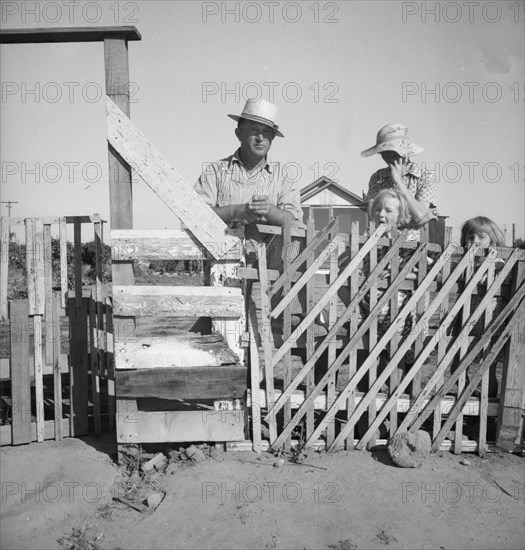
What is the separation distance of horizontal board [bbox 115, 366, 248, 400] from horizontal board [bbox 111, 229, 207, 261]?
76 cm

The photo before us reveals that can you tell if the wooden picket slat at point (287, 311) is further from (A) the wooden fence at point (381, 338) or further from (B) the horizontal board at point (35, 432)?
(B) the horizontal board at point (35, 432)

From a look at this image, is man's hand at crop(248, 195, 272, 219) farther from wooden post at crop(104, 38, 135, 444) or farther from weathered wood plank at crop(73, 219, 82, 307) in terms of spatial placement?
weathered wood plank at crop(73, 219, 82, 307)

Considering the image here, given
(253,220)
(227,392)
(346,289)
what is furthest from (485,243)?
(227,392)

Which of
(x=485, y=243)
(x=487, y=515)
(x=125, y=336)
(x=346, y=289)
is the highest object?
(x=485, y=243)

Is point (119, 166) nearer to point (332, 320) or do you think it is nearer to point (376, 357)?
point (332, 320)

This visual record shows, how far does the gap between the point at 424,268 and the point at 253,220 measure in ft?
4.53

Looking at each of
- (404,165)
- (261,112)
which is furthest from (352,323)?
(261,112)

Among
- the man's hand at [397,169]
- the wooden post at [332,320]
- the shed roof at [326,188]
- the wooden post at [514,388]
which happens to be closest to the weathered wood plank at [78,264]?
the wooden post at [332,320]

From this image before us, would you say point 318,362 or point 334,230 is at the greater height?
point 334,230

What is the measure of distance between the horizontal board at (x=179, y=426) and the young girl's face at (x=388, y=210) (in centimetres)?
194

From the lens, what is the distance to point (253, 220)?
3992mm

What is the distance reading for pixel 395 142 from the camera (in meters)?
4.55

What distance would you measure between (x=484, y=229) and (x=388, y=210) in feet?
3.23

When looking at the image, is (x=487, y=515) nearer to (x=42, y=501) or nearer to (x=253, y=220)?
(x=253, y=220)
